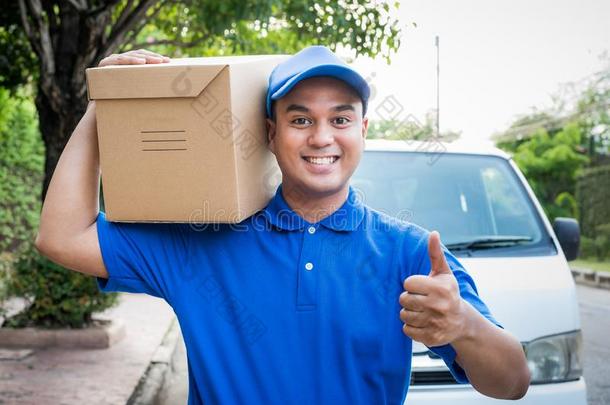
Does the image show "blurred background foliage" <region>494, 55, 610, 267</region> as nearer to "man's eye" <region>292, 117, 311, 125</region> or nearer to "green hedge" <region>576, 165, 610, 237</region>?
"green hedge" <region>576, 165, 610, 237</region>

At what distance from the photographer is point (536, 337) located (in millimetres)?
3133

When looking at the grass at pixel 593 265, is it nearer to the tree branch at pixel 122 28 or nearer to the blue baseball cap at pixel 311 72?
the tree branch at pixel 122 28

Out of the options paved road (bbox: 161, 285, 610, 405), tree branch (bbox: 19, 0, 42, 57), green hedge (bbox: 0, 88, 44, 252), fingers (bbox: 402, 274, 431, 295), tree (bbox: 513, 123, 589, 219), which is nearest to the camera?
fingers (bbox: 402, 274, 431, 295)

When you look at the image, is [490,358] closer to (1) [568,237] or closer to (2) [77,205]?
(2) [77,205]

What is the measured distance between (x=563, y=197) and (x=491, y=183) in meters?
14.3

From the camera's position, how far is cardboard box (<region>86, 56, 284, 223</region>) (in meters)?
1.80

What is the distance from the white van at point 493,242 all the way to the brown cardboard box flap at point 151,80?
5.98 feet

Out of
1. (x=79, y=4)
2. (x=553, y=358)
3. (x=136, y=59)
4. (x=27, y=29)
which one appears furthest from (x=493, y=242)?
(x=27, y=29)

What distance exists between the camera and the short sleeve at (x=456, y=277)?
69.2 inches

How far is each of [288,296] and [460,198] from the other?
2328mm

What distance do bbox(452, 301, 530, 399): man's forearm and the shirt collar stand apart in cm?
44

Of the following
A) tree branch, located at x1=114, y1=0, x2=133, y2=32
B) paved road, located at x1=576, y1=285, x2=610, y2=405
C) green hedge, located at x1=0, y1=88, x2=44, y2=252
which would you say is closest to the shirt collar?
paved road, located at x1=576, y1=285, x2=610, y2=405

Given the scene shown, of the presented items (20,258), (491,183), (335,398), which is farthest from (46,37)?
(335,398)

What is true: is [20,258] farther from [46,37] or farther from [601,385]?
[601,385]
